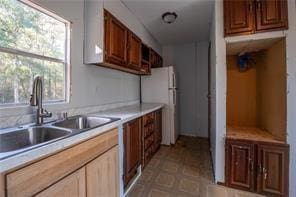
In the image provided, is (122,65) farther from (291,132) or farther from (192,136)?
(192,136)

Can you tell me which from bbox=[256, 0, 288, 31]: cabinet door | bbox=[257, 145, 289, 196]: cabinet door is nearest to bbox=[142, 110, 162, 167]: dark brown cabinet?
bbox=[257, 145, 289, 196]: cabinet door

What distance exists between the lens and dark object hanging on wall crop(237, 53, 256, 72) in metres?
2.67

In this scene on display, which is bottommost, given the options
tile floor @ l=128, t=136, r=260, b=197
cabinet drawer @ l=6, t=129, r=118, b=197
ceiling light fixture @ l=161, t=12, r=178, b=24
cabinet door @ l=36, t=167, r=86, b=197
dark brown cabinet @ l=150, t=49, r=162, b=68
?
tile floor @ l=128, t=136, r=260, b=197

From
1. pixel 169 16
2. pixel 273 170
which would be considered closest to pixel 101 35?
pixel 169 16

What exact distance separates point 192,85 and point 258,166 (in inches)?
110

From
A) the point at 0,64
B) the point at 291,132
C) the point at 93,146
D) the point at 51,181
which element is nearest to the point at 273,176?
the point at 291,132

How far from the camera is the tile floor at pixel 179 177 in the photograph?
2020 mm

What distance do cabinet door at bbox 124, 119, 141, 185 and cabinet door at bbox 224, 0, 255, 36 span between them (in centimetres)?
161

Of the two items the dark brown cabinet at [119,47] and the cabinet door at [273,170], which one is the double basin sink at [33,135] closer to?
the dark brown cabinet at [119,47]

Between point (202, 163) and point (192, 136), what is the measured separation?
1738mm

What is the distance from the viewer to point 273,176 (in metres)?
1.96

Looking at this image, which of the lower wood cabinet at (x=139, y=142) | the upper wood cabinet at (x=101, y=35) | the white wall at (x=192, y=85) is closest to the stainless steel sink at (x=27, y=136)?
the lower wood cabinet at (x=139, y=142)

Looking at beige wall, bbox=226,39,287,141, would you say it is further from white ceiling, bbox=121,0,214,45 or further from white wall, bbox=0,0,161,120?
white wall, bbox=0,0,161,120

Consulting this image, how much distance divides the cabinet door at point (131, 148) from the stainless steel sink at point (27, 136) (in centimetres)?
75
